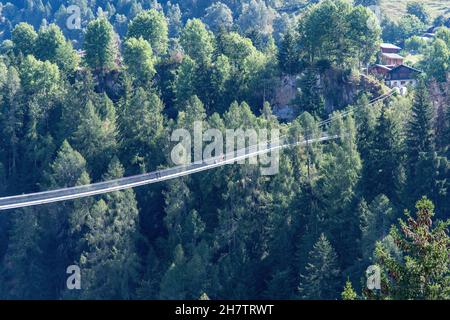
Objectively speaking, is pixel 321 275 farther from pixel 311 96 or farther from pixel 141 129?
pixel 141 129

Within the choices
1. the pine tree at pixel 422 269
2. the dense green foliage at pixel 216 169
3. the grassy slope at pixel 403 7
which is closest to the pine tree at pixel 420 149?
the dense green foliage at pixel 216 169

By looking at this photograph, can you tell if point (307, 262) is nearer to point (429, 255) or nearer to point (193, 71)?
point (193, 71)

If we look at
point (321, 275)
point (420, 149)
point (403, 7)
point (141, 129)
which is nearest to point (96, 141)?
point (141, 129)

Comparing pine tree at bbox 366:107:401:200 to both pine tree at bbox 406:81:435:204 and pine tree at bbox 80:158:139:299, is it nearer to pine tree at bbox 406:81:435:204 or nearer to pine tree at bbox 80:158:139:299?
pine tree at bbox 406:81:435:204

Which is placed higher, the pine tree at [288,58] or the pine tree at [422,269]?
the pine tree at [288,58]

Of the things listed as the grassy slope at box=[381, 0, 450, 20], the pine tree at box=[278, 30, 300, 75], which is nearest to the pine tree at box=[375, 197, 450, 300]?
the pine tree at box=[278, 30, 300, 75]

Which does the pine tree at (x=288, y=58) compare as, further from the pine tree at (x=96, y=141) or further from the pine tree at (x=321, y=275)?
the pine tree at (x=321, y=275)
